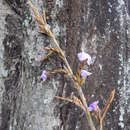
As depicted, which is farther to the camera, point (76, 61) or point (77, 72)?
point (76, 61)

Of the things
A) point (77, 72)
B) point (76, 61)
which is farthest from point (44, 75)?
point (77, 72)

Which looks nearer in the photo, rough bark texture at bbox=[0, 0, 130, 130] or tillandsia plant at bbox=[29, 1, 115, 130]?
tillandsia plant at bbox=[29, 1, 115, 130]

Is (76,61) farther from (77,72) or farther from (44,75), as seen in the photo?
(77,72)

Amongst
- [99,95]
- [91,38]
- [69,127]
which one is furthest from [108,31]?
[69,127]

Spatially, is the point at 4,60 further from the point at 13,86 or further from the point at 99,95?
the point at 99,95

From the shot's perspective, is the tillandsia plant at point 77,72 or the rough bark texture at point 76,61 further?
the rough bark texture at point 76,61

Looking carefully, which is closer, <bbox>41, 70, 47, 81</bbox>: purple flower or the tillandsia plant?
the tillandsia plant

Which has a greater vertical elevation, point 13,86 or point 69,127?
point 13,86

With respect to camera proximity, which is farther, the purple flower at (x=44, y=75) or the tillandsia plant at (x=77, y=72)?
the purple flower at (x=44, y=75)
